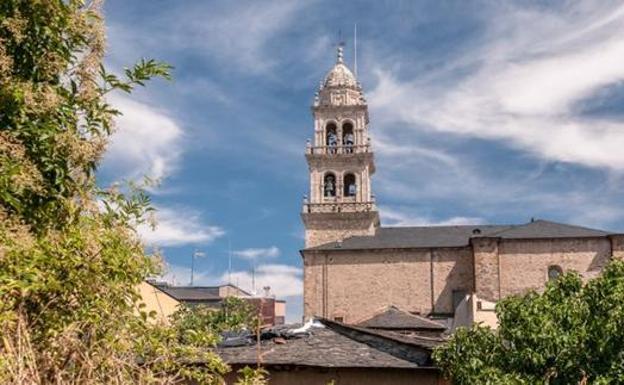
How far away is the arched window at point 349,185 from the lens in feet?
165

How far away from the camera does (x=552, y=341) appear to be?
437 inches

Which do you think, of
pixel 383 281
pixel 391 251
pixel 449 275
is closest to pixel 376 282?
pixel 383 281

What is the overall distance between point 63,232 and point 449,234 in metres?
45.7

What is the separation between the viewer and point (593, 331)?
1093 cm

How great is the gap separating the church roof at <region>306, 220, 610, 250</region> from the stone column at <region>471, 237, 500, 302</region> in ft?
2.26

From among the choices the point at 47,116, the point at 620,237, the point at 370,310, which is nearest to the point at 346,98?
the point at 370,310

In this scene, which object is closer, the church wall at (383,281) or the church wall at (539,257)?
the church wall at (539,257)

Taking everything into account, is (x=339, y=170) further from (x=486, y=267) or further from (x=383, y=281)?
(x=486, y=267)

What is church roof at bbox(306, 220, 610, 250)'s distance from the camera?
46125 millimetres

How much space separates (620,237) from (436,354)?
3694cm

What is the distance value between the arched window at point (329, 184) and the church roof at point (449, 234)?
386cm

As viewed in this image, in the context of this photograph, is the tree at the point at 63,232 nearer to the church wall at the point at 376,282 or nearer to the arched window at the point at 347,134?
the church wall at the point at 376,282

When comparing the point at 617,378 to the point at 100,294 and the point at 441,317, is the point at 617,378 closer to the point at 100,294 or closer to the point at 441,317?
the point at 100,294

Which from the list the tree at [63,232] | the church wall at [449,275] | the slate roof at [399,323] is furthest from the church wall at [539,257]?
the tree at [63,232]
